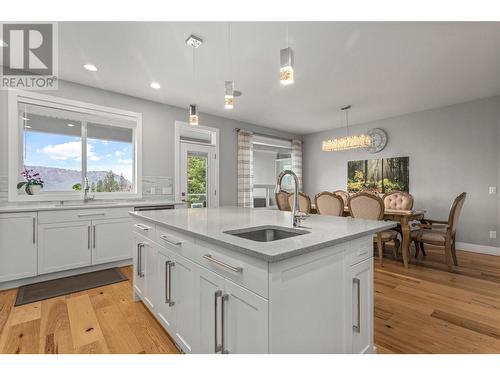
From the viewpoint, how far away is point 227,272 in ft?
3.86

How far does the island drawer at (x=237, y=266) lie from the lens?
39.4 inches

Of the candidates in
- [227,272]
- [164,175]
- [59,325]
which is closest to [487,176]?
[227,272]

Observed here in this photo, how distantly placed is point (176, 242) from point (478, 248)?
5.03 metres

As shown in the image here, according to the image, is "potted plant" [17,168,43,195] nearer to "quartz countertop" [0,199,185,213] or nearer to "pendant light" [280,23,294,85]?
"quartz countertop" [0,199,185,213]

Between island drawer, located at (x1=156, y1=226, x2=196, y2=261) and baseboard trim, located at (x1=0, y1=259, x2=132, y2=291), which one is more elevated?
island drawer, located at (x1=156, y1=226, x2=196, y2=261)

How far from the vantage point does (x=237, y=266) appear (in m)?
1.11

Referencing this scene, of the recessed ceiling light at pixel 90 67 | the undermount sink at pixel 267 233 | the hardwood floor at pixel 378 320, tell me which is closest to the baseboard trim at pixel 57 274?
the hardwood floor at pixel 378 320

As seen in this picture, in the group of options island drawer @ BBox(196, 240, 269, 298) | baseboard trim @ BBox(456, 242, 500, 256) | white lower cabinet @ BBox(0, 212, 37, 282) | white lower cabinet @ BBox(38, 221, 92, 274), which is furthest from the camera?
baseboard trim @ BBox(456, 242, 500, 256)

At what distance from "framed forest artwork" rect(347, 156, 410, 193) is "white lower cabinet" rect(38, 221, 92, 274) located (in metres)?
5.13

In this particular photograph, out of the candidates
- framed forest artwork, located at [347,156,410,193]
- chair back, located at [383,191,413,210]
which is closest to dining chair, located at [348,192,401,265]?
chair back, located at [383,191,413,210]

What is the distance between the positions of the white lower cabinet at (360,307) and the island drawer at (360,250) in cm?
3

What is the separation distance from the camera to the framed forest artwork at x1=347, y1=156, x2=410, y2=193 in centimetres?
492

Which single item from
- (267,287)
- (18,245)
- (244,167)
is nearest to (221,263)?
(267,287)

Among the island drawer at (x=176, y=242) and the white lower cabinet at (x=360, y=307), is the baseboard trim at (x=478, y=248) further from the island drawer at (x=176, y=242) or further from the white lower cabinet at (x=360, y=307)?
the island drawer at (x=176, y=242)
